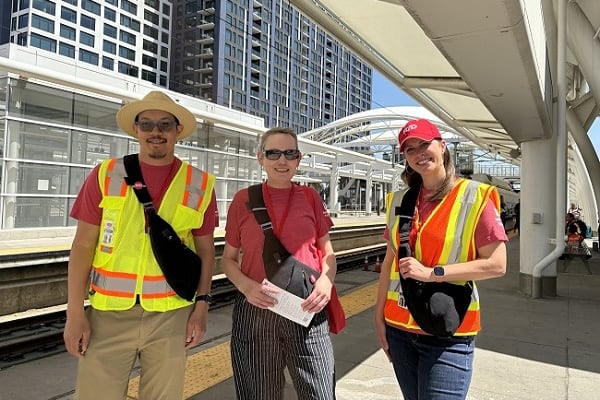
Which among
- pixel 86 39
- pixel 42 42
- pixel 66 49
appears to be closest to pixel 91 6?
pixel 86 39

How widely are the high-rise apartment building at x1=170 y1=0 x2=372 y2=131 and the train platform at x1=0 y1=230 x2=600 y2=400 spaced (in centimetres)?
6639

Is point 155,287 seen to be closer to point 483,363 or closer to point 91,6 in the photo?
point 483,363

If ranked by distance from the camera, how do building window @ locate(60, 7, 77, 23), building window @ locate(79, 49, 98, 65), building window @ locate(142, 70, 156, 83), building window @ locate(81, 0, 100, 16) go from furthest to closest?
building window @ locate(142, 70, 156, 83), building window @ locate(79, 49, 98, 65), building window @ locate(81, 0, 100, 16), building window @ locate(60, 7, 77, 23)

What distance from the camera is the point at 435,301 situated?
190cm

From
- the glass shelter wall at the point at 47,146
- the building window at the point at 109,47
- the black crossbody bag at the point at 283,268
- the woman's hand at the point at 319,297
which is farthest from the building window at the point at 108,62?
the woman's hand at the point at 319,297

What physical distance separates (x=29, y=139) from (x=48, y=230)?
77.7 inches

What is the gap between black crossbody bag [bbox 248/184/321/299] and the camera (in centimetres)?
216

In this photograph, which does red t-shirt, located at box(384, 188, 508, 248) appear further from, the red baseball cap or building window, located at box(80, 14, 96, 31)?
building window, located at box(80, 14, 96, 31)

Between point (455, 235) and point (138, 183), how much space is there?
4.71 ft

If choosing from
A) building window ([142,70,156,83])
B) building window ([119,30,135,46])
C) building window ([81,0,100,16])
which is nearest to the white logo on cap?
building window ([81,0,100,16])

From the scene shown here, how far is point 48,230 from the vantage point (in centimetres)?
961

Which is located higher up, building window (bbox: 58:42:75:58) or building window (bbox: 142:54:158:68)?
building window (bbox: 142:54:158:68)

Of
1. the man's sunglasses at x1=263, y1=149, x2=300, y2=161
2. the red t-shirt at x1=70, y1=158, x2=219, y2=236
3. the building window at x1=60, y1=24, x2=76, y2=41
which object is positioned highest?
the building window at x1=60, y1=24, x2=76, y2=41

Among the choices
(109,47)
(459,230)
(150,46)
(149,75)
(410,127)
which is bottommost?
(459,230)
